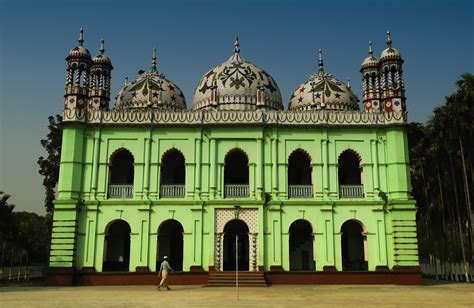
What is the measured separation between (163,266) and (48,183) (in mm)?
16694

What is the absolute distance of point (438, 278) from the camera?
30.8 meters

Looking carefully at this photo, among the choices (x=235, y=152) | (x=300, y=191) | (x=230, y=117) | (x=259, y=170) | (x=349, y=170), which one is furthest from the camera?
(x=349, y=170)

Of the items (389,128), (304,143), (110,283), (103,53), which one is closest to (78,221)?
(110,283)

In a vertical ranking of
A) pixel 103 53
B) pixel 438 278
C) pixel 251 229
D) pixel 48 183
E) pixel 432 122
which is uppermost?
pixel 103 53

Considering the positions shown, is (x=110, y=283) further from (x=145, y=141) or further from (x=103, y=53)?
(x=103, y=53)

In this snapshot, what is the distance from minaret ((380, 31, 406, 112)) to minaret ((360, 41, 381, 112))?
2.71 ft

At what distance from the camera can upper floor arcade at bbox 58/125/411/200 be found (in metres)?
24.6

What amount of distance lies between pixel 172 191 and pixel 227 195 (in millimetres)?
2816

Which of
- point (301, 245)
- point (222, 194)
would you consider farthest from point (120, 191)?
point (301, 245)

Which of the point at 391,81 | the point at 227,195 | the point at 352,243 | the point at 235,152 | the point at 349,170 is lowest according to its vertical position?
the point at 352,243

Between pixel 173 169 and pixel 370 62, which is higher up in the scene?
pixel 370 62

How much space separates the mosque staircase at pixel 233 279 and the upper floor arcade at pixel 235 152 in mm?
3812

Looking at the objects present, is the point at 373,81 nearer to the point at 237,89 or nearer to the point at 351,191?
the point at 351,191

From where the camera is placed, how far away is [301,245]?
27.4 meters
